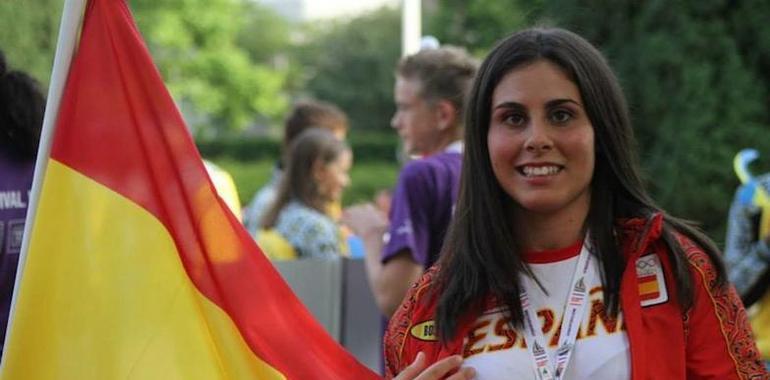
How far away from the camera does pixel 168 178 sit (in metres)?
3.16

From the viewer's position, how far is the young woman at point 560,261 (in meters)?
2.84

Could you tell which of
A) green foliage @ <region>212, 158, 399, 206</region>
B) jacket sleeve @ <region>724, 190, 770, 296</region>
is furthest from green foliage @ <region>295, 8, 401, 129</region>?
jacket sleeve @ <region>724, 190, 770, 296</region>

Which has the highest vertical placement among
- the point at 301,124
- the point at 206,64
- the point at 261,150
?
the point at 206,64

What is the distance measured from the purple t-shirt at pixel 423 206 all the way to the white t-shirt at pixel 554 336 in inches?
71.0

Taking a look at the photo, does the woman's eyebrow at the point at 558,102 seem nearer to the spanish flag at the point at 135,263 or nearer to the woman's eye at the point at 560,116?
the woman's eye at the point at 560,116

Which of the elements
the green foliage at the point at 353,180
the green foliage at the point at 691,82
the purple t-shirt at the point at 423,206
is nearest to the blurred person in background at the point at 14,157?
the purple t-shirt at the point at 423,206

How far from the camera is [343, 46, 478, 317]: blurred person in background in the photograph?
482 centimetres

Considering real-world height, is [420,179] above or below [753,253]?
above

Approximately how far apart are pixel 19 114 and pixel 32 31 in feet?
40.6

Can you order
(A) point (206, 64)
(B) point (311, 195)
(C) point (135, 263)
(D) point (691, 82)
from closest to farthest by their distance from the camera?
(C) point (135, 263) → (B) point (311, 195) → (D) point (691, 82) → (A) point (206, 64)

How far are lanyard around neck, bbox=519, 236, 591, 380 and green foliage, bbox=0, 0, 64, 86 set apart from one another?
11363mm

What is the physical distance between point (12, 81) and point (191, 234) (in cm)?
93

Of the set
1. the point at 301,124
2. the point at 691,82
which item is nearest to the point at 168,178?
the point at 301,124

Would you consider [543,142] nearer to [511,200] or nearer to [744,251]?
[511,200]
